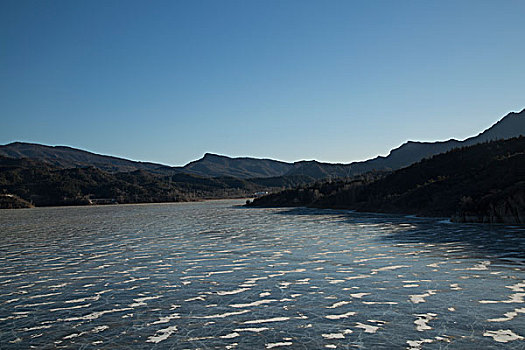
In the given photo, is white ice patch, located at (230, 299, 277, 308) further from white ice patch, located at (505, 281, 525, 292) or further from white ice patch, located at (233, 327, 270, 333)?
white ice patch, located at (505, 281, 525, 292)

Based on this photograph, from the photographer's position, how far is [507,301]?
8602 mm

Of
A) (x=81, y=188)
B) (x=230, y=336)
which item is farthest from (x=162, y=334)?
(x=81, y=188)

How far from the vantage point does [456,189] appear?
3684 centimetres

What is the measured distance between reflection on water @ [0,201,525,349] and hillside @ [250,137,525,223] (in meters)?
9.97

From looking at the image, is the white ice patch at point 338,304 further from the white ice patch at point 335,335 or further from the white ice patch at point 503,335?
the white ice patch at point 503,335

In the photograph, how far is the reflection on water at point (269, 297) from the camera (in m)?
6.89

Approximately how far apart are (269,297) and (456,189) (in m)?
31.6

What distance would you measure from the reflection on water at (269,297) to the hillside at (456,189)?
997cm

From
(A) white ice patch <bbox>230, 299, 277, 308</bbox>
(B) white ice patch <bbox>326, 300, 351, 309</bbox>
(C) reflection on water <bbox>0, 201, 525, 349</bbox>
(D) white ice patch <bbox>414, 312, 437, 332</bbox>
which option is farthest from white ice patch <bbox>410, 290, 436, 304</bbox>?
(A) white ice patch <bbox>230, 299, 277, 308</bbox>

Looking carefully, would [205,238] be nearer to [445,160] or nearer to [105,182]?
[445,160]

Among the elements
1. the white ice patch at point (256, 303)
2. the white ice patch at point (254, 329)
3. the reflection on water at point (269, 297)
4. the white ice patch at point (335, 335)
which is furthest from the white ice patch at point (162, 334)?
the white ice patch at point (335, 335)

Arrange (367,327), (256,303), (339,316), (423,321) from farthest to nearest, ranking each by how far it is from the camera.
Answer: (256,303) < (339,316) < (423,321) < (367,327)

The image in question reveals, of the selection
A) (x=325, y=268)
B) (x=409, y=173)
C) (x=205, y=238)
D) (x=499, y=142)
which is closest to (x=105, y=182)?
(x=409, y=173)

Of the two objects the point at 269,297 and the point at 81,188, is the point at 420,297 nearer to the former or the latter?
the point at 269,297
